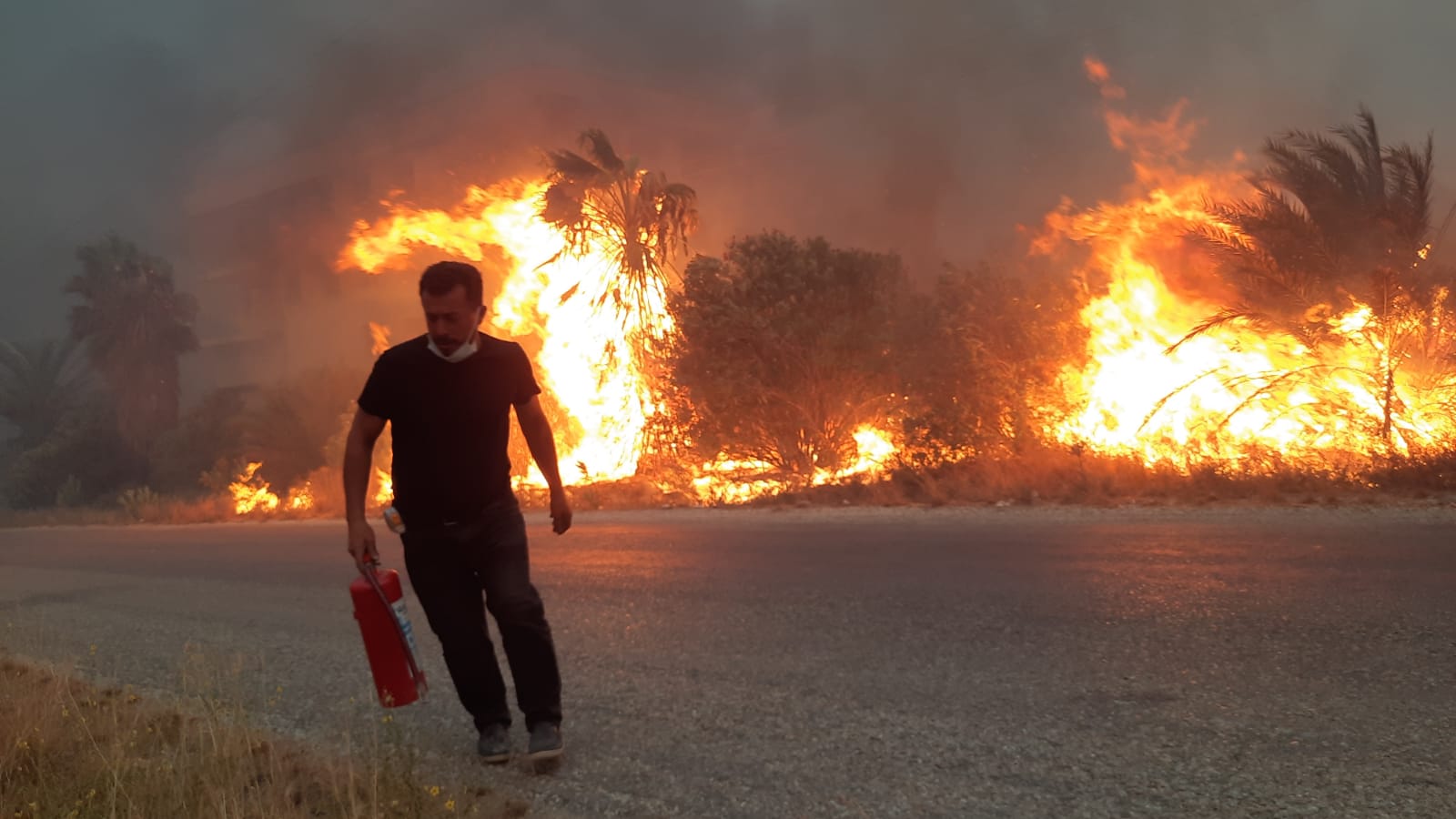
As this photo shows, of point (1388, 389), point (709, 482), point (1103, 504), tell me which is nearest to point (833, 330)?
point (709, 482)

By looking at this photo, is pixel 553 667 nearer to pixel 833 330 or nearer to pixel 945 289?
pixel 833 330

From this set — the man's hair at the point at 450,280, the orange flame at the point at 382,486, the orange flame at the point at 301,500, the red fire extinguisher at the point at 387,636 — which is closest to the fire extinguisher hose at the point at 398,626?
the red fire extinguisher at the point at 387,636

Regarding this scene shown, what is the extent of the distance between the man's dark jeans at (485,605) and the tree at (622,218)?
61.9 ft

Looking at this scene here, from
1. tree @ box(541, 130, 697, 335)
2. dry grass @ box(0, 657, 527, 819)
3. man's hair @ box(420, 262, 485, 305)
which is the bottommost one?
dry grass @ box(0, 657, 527, 819)

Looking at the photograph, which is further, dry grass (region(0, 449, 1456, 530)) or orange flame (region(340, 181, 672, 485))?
orange flame (region(340, 181, 672, 485))

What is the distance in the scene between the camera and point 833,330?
1711 cm

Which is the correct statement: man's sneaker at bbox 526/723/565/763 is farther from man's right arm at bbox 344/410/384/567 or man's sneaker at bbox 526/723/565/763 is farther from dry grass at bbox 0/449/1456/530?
dry grass at bbox 0/449/1456/530

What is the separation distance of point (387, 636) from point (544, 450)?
94cm

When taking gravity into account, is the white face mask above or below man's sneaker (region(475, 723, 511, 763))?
above

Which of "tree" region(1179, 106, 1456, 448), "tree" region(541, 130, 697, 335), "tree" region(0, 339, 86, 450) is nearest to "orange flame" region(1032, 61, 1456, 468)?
"tree" region(1179, 106, 1456, 448)

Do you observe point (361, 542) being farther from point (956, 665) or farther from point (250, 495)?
point (250, 495)

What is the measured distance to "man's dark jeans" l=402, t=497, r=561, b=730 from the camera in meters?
4.02

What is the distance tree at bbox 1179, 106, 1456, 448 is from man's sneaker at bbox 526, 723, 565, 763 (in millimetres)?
13331

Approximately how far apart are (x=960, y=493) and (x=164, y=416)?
4845 cm
